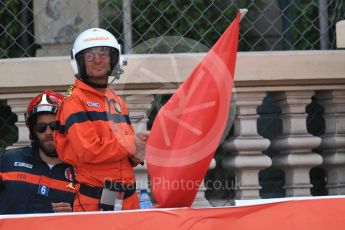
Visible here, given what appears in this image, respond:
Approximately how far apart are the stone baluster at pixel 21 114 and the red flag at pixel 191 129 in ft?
4.80

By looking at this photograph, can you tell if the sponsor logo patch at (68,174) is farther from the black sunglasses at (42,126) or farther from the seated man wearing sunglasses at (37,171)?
the black sunglasses at (42,126)

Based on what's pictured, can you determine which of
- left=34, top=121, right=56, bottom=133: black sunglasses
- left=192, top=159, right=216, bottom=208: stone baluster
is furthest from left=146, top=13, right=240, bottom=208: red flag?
left=192, top=159, right=216, bottom=208: stone baluster

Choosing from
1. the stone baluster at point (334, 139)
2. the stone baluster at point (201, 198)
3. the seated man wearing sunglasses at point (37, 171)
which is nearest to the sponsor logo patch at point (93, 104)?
the seated man wearing sunglasses at point (37, 171)

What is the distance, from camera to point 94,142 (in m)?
6.04

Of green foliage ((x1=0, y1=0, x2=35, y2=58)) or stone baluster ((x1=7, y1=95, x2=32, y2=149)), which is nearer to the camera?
stone baluster ((x1=7, y1=95, x2=32, y2=149))

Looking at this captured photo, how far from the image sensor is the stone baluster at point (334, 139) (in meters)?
7.12

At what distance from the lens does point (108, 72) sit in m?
6.36

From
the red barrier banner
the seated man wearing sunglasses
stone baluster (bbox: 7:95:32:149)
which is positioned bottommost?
the red barrier banner

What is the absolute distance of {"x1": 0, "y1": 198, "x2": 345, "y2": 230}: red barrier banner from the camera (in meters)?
5.21

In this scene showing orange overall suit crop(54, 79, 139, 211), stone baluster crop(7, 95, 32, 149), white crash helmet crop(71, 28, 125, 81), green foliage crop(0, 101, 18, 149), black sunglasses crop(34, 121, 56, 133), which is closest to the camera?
orange overall suit crop(54, 79, 139, 211)

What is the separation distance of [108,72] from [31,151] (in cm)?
68

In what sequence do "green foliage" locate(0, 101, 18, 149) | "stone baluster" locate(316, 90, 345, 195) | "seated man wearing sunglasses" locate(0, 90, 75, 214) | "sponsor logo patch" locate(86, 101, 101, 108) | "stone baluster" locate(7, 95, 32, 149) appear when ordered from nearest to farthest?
"sponsor logo patch" locate(86, 101, 101, 108)
"seated man wearing sunglasses" locate(0, 90, 75, 214)
"stone baluster" locate(7, 95, 32, 149)
"stone baluster" locate(316, 90, 345, 195)
"green foliage" locate(0, 101, 18, 149)

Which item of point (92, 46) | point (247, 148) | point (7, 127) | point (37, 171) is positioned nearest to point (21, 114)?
point (7, 127)

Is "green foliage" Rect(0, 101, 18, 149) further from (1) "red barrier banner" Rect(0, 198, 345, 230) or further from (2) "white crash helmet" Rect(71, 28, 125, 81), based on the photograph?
(1) "red barrier banner" Rect(0, 198, 345, 230)
